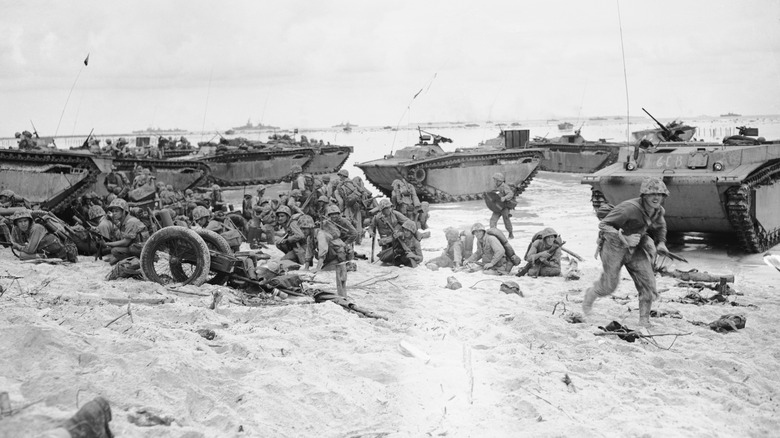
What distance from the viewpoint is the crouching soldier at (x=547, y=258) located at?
34.1 feet

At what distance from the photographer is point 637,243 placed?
7.49 m

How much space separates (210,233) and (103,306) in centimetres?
202

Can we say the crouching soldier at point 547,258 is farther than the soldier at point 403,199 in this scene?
No

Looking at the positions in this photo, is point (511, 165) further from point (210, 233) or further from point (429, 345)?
point (429, 345)

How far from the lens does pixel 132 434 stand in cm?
412

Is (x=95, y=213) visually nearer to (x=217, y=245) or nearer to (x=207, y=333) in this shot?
(x=217, y=245)

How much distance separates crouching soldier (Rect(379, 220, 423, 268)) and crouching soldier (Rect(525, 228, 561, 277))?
1.81 metres

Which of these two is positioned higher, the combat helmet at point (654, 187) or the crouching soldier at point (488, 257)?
the combat helmet at point (654, 187)

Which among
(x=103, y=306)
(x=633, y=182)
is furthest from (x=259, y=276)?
(x=633, y=182)

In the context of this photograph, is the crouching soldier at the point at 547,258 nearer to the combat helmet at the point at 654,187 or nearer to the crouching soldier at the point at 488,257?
the crouching soldier at the point at 488,257

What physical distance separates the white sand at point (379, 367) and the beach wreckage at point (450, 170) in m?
12.2

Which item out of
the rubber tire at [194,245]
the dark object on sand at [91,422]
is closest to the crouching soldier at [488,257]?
the rubber tire at [194,245]

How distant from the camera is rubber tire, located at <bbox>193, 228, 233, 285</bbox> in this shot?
860 centimetres

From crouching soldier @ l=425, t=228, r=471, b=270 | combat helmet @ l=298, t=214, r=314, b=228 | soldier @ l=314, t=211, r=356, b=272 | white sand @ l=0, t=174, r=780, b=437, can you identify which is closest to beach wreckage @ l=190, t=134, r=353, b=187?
combat helmet @ l=298, t=214, r=314, b=228
